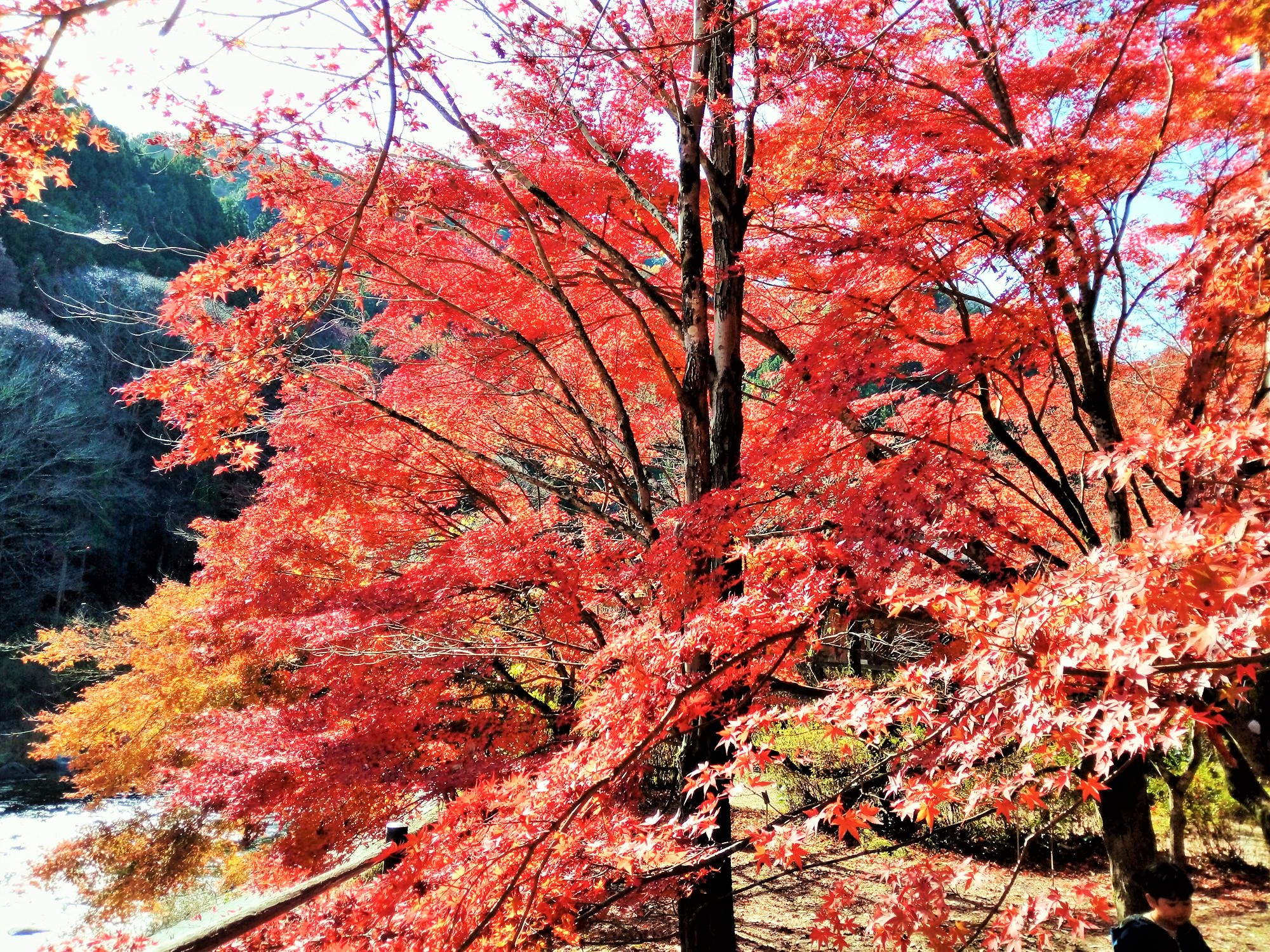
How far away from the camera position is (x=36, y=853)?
1166 cm

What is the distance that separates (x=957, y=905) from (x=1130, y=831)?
260 cm

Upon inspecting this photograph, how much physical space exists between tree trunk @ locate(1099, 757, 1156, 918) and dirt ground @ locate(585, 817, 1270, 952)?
1.03 m

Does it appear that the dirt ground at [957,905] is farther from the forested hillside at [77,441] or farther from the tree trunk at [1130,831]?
the forested hillside at [77,441]

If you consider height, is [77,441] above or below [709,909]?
above

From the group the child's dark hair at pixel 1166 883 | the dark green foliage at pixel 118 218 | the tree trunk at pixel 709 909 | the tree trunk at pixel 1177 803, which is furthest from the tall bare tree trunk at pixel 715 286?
the dark green foliage at pixel 118 218

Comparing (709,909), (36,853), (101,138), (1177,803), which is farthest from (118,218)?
(1177,803)

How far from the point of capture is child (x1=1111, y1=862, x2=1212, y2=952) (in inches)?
119

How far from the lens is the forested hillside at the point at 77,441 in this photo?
66.8 ft

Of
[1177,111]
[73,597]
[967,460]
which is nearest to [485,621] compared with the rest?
[967,460]

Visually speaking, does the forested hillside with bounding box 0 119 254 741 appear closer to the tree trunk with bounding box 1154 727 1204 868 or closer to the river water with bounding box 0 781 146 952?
the river water with bounding box 0 781 146 952

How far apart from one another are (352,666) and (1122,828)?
19.1 feet

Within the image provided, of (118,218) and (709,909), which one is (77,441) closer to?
(118,218)

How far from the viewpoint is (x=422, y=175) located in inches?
212

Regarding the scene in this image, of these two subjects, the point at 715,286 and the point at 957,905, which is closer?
the point at 715,286
